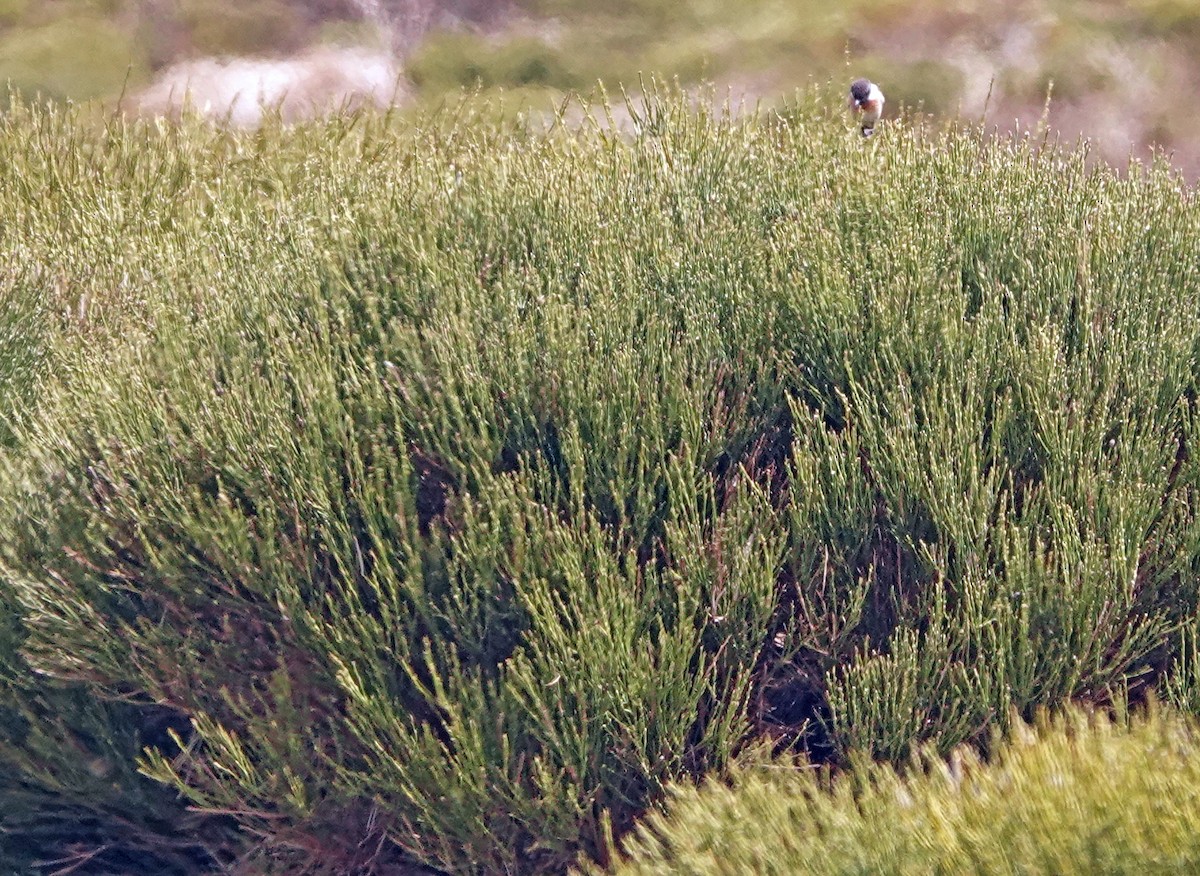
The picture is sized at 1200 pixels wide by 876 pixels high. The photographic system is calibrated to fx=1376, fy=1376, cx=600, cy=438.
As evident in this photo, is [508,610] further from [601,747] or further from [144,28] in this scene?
[144,28]

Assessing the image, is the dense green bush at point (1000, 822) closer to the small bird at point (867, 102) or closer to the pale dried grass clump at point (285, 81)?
the small bird at point (867, 102)

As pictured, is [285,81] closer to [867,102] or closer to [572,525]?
[867,102]

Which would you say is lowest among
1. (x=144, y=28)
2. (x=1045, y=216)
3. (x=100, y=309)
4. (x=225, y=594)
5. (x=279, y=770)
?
(x=279, y=770)

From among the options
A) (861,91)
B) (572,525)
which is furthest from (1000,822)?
(861,91)

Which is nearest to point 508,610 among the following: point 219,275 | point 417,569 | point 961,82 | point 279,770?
point 417,569

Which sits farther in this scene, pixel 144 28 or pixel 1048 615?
pixel 144 28

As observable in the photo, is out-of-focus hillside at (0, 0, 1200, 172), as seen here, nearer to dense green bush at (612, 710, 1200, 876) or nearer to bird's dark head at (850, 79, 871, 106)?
bird's dark head at (850, 79, 871, 106)
